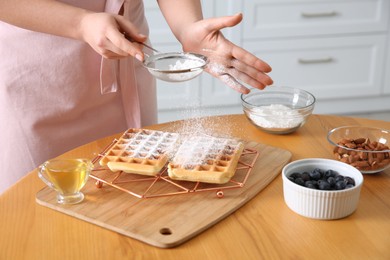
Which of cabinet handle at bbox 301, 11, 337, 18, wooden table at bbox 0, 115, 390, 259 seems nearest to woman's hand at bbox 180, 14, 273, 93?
wooden table at bbox 0, 115, 390, 259

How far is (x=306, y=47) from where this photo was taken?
2.93 meters

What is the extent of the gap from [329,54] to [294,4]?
326mm

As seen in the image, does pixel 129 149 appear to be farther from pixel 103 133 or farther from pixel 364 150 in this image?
pixel 364 150

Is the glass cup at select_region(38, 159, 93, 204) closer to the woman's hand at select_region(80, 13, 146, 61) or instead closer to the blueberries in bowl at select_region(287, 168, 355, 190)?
the woman's hand at select_region(80, 13, 146, 61)

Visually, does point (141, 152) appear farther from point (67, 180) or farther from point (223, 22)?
point (223, 22)

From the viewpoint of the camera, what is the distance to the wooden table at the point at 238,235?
0.90 meters

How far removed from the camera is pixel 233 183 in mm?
1106

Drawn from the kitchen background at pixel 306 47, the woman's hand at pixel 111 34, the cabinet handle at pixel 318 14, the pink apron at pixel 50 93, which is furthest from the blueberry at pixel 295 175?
the cabinet handle at pixel 318 14

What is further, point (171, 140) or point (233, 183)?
point (171, 140)

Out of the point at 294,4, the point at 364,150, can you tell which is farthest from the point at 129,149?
the point at 294,4

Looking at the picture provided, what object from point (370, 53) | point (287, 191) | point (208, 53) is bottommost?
point (370, 53)

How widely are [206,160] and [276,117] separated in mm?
262

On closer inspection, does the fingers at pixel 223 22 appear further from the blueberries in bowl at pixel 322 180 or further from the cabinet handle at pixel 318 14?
the cabinet handle at pixel 318 14

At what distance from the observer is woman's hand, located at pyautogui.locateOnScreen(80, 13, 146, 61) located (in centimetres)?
Answer: 109
